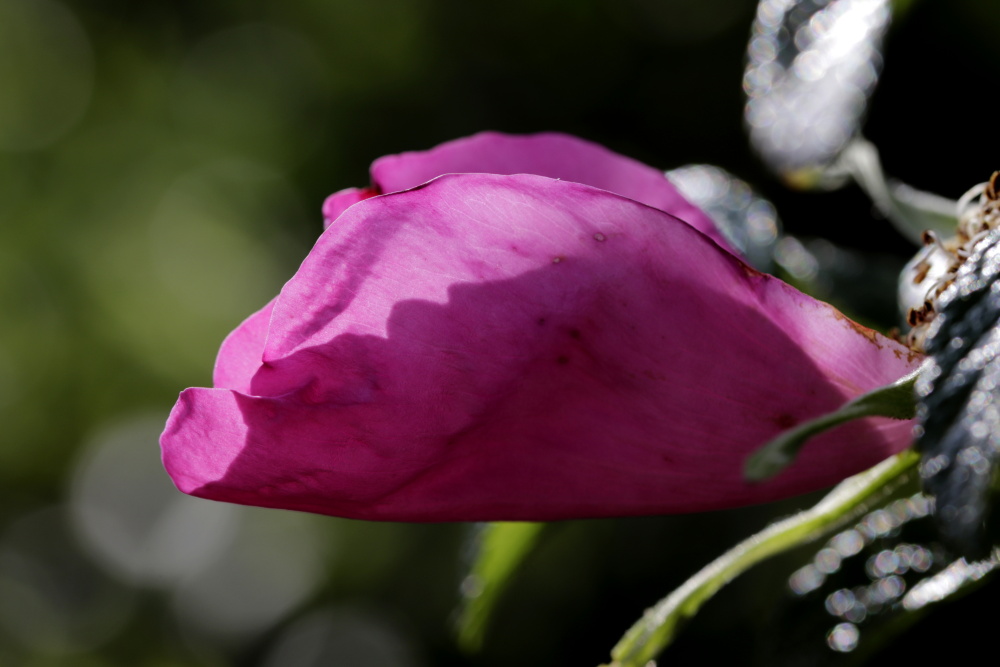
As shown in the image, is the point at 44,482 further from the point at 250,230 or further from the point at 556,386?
the point at 556,386

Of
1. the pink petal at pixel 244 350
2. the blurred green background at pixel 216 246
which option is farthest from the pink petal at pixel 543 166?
the blurred green background at pixel 216 246

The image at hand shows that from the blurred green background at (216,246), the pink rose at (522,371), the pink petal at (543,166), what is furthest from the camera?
the blurred green background at (216,246)

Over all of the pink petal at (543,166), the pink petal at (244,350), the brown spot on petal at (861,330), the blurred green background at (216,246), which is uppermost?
the pink petal at (543,166)

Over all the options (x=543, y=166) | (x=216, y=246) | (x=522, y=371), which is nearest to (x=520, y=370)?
(x=522, y=371)

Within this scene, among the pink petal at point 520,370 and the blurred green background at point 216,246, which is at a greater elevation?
the pink petal at point 520,370

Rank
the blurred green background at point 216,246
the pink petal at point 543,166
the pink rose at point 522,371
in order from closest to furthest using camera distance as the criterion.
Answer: the pink rose at point 522,371, the pink petal at point 543,166, the blurred green background at point 216,246

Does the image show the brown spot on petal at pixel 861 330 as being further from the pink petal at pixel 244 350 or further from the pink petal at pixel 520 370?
the pink petal at pixel 244 350

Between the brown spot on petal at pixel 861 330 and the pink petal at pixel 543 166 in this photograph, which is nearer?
the brown spot on petal at pixel 861 330

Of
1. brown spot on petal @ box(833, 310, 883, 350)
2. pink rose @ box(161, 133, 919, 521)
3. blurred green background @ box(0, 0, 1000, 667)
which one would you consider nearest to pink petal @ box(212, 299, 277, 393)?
pink rose @ box(161, 133, 919, 521)
